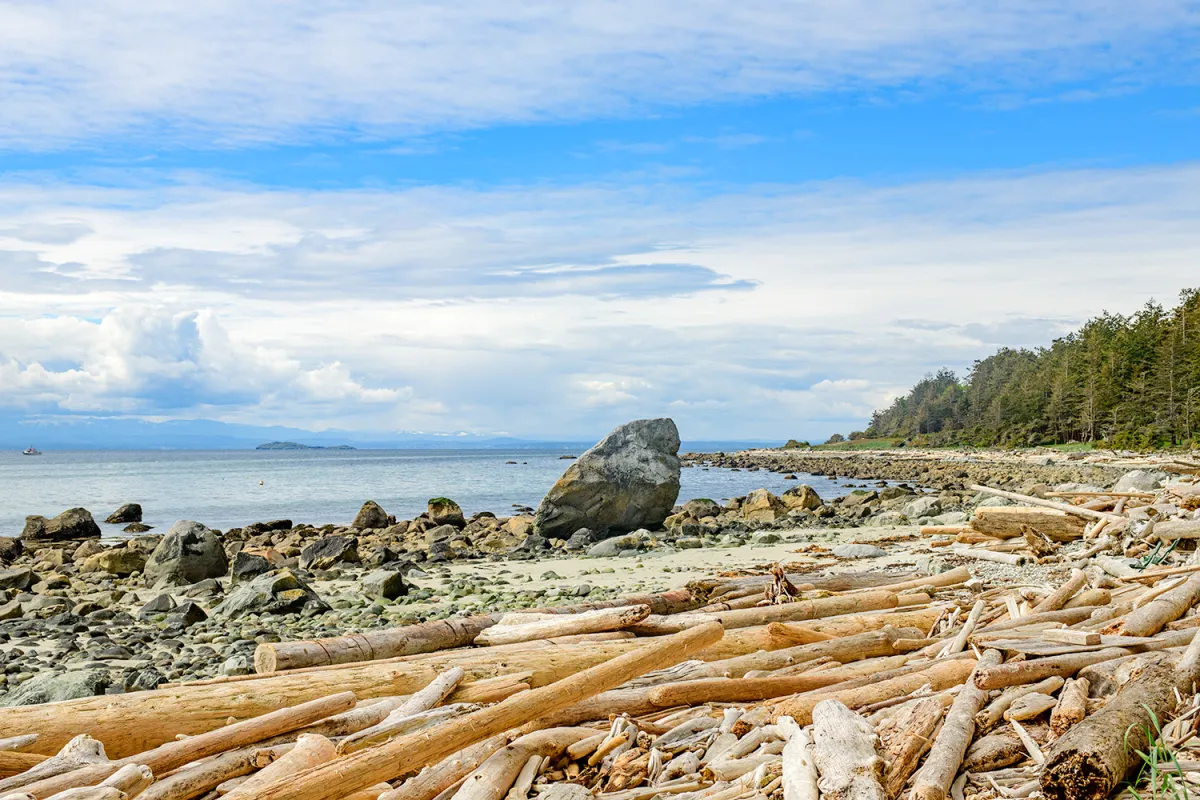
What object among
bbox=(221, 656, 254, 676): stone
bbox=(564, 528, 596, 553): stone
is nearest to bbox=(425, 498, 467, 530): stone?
bbox=(564, 528, 596, 553): stone

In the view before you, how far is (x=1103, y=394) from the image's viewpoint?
7575 centimetres

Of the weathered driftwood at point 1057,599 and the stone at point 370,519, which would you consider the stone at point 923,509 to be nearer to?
the stone at point 370,519

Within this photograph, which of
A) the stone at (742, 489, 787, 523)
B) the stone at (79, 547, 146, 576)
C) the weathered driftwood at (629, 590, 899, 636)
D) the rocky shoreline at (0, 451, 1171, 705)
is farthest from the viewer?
the stone at (742, 489, 787, 523)

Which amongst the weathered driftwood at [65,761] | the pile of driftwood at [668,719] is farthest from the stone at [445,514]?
the weathered driftwood at [65,761]

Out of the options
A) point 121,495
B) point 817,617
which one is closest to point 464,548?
point 817,617

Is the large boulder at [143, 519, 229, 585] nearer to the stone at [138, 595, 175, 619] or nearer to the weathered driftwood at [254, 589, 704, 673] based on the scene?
the stone at [138, 595, 175, 619]

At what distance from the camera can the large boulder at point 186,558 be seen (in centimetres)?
1584

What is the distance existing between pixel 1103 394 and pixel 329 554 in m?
74.8

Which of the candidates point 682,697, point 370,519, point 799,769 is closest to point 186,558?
point 370,519

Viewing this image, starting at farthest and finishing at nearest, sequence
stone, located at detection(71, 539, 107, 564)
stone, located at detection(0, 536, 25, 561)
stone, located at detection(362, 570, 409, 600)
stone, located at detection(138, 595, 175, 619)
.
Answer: stone, located at detection(0, 536, 25, 561) → stone, located at detection(71, 539, 107, 564) → stone, located at detection(362, 570, 409, 600) → stone, located at detection(138, 595, 175, 619)

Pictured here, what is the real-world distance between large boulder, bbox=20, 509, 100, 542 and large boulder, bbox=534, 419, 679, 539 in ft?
44.9

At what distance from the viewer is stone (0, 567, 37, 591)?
49.8ft

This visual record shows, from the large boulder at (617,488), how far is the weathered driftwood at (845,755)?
17.8 m

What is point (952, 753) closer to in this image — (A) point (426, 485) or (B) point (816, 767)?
(B) point (816, 767)
